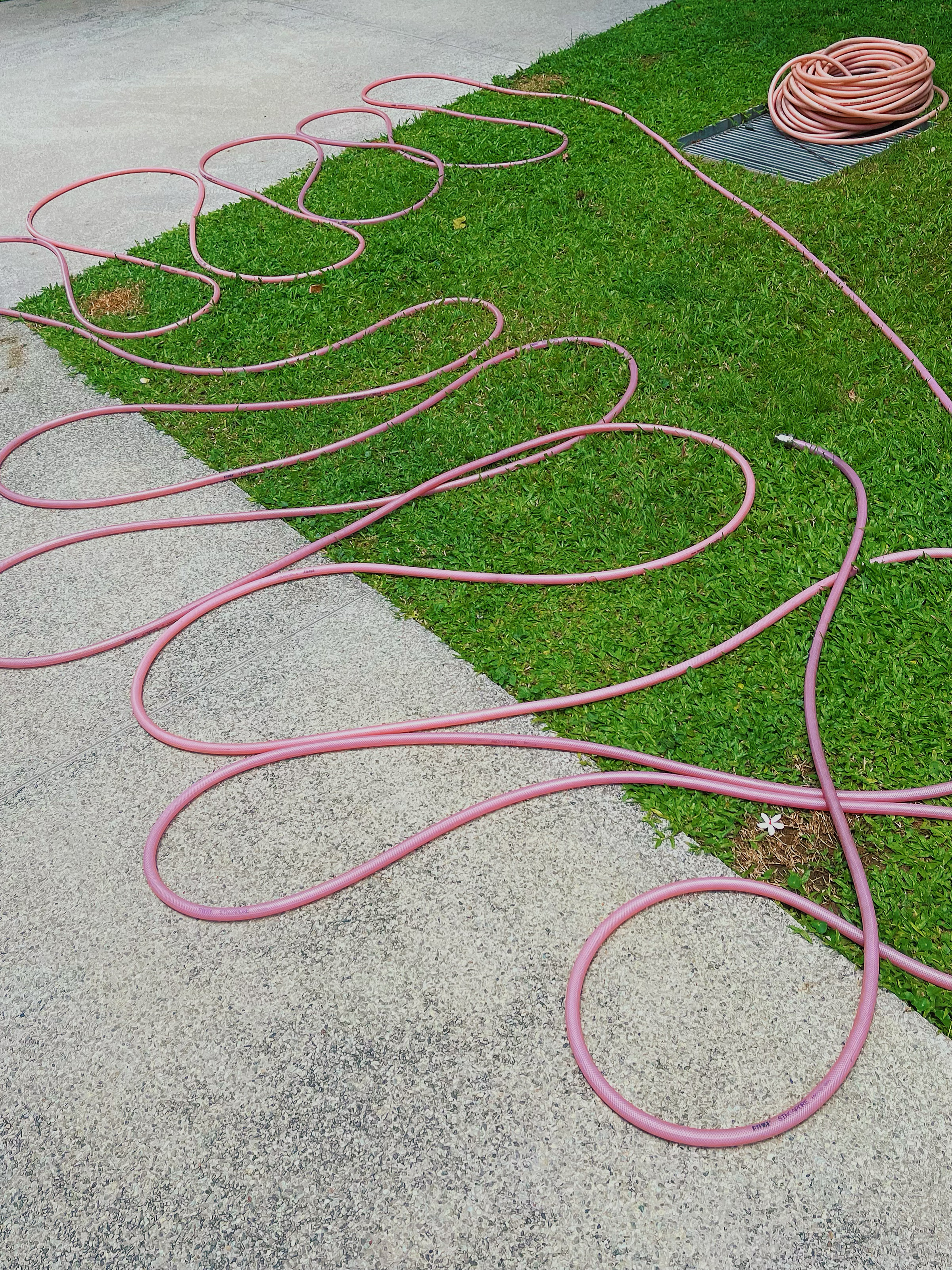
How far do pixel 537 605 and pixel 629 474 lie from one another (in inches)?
27.7

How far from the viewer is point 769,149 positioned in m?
5.62

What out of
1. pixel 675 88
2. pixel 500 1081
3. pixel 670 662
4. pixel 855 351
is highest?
pixel 675 88

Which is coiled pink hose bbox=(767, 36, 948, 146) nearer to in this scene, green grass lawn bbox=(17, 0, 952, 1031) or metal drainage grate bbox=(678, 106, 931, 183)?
metal drainage grate bbox=(678, 106, 931, 183)

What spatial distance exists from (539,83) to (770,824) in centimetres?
607

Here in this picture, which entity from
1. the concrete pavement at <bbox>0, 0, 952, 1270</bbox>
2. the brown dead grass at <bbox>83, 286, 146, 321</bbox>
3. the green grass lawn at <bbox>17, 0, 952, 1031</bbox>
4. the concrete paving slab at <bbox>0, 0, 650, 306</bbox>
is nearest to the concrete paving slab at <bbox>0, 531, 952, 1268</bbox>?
the concrete pavement at <bbox>0, 0, 952, 1270</bbox>

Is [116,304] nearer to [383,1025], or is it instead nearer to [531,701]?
[531,701]

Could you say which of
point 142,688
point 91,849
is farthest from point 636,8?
point 91,849

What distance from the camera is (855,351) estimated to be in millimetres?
3867

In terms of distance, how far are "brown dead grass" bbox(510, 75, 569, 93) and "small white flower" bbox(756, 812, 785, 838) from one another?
5.84 meters

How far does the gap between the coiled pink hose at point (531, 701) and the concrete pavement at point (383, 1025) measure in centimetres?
4

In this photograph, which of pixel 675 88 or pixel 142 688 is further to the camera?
pixel 675 88

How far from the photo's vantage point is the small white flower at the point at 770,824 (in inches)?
90.4

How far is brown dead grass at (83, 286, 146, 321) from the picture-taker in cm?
462

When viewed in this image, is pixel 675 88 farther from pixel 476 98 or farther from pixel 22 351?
pixel 22 351
